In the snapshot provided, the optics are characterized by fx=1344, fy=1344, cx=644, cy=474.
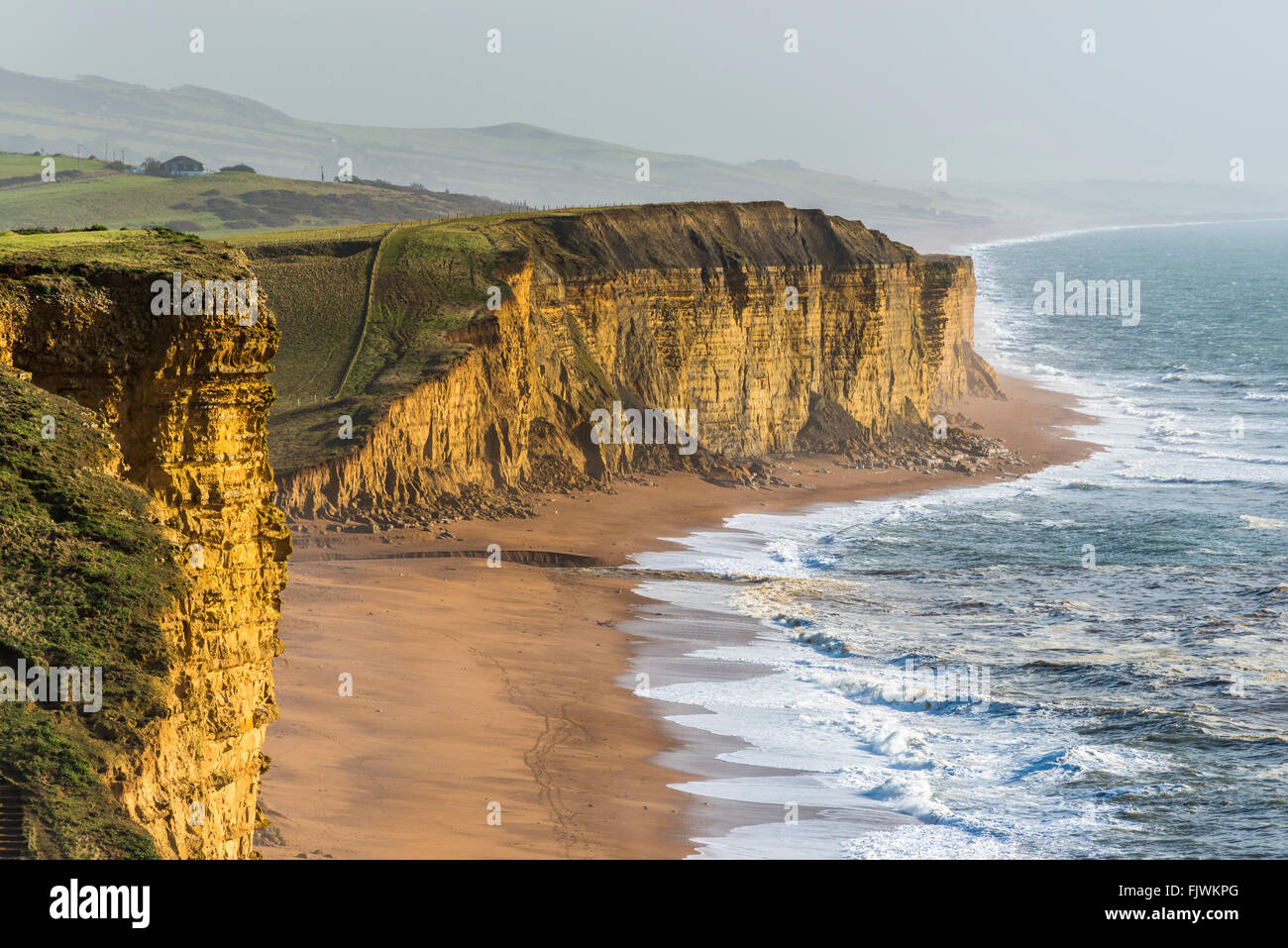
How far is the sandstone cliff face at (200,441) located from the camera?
16.2 meters

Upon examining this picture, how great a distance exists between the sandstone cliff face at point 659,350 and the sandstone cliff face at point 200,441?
86.9 feet

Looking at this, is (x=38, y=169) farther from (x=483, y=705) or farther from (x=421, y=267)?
(x=483, y=705)

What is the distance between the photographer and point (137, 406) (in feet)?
55.1

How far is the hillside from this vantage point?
412 ft

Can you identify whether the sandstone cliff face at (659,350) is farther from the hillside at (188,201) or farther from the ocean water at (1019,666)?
the hillside at (188,201)

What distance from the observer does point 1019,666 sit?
35344mm

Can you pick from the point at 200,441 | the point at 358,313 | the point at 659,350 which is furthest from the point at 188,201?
the point at 200,441

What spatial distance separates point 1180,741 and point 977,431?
4782 centimetres

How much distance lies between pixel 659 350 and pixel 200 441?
44.4m

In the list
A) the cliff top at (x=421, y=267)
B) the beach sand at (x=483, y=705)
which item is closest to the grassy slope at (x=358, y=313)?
the cliff top at (x=421, y=267)
